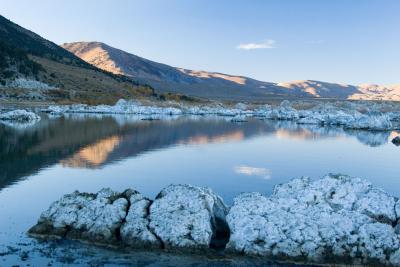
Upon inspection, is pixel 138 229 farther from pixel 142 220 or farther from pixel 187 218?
pixel 187 218

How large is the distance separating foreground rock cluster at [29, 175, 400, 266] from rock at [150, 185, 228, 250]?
0.03m

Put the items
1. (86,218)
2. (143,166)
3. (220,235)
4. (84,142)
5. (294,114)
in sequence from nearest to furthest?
1. (86,218)
2. (220,235)
3. (143,166)
4. (84,142)
5. (294,114)

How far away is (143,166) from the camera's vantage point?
31.0 meters

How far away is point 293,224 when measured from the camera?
14844mm

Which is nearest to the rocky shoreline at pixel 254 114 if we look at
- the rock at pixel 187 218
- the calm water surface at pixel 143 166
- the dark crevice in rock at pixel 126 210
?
the calm water surface at pixel 143 166

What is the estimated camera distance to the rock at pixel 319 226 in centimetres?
1401

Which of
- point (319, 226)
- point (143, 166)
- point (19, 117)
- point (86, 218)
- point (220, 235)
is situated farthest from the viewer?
point (19, 117)

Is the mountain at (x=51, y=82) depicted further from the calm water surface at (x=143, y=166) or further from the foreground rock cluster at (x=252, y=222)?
the foreground rock cluster at (x=252, y=222)

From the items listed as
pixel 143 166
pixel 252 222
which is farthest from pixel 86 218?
pixel 143 166

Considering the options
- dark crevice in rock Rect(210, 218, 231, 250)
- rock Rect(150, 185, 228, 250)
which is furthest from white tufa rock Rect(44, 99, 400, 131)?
rock Rect(150, 185, 228, 250)

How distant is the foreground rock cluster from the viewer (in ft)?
46.4

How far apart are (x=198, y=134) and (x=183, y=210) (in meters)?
39.7

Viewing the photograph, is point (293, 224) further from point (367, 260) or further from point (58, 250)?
point (58, 250)

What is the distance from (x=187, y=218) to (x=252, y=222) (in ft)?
6.92
